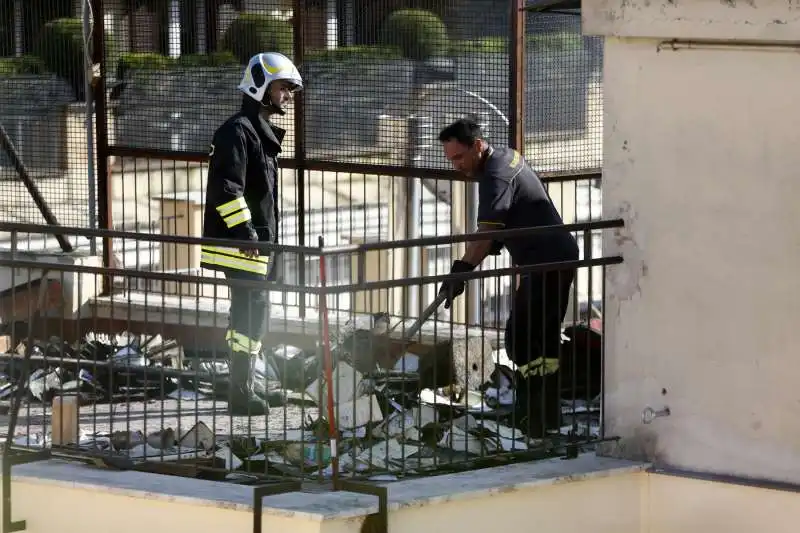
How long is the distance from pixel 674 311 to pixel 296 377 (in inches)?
114

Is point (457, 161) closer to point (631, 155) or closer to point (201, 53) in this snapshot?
point (631, 155)

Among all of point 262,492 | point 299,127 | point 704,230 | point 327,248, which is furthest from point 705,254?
point 299,127

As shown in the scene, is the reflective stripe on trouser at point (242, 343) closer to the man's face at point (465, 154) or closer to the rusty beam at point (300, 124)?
the man's face at point (465, 154)

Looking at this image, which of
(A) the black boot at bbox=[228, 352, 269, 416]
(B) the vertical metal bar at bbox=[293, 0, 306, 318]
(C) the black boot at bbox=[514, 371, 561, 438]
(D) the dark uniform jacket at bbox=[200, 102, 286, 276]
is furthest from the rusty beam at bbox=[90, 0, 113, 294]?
(C) the black boot at bbox=[514, 371, 561, 438]

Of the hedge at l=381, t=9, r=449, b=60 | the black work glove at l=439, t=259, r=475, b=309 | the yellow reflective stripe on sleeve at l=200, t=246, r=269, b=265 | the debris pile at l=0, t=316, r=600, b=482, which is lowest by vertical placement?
the debris pile at l=0, t=316, r=600, b=482

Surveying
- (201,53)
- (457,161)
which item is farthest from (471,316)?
(457,161)

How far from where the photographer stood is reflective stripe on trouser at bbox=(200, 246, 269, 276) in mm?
8320

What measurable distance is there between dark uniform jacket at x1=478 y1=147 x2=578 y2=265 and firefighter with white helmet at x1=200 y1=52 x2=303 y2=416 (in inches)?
51.2

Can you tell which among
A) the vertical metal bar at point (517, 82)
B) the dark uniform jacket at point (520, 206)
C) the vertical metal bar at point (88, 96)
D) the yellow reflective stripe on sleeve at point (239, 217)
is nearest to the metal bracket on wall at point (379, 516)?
the dark uniform jacket at point (520, 206)

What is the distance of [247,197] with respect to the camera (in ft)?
28.0

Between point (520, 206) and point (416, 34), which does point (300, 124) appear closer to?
point (416, 34)

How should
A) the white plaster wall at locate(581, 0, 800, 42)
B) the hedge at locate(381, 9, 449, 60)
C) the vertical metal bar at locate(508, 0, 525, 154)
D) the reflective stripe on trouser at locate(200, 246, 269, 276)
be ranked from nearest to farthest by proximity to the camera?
1. the white plaster wall at locate(581, 0, 800, 42)
2. the reflective stripe on trouser at locate(200, 246, 269, 276)
3. the vertical metal bar at locate(508, 0, 525, 154)
4. the hedge at locate(381, 9, 449, 60)

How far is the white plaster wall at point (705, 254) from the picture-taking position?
6.80 meters

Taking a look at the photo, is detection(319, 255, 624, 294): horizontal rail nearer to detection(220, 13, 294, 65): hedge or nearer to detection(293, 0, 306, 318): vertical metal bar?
detection(293, 0, 306, 318): vertical metal bar
